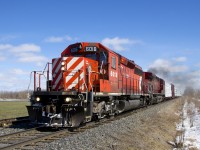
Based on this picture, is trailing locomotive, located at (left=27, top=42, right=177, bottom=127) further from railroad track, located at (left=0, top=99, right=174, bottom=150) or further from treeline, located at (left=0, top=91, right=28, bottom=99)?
treeline, located at (left=0, top=91, right=28, bottom=99)

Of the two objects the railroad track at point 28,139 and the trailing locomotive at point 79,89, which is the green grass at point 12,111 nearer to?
the trailing locomotive at point 79,89

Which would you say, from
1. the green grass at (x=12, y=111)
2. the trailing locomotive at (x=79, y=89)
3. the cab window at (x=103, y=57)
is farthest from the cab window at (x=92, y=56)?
the green grass at (x=12, y=111)

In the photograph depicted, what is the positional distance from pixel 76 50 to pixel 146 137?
19.1 feet

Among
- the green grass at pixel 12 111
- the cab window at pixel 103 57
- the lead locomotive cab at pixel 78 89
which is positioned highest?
the cab window at pixel 103 57

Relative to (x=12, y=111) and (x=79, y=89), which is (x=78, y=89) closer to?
(x=79, y=89)

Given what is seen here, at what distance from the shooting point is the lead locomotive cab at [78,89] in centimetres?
1180

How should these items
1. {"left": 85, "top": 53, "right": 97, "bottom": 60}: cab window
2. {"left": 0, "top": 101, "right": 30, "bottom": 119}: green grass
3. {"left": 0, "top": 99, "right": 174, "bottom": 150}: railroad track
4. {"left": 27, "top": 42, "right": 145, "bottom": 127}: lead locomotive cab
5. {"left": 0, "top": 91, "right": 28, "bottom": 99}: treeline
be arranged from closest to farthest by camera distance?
{"left": 0, "top": 99, "right": 174, "bottom": 150}: railroad track, {"left": 27, "top": 42, "right": 145, "bottom": 127}: lead locomotive cab, {"left": 85, "top": 53, "right": 97, "bottom": 60}: cab window, {"left": 0, "top": 101, "right": 30, "bottom": 119}: green grass, {"left": 0, "top": 91, "right": 28, "bottom": 99}: treeline

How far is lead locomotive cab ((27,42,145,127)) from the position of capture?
11805 mm

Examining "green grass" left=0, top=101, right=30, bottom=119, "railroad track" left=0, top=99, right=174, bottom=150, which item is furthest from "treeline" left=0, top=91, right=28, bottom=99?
"railroad track" left=0, top=99, right=174, bottom=150

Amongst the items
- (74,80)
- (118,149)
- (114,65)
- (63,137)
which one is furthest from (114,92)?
(118,149)

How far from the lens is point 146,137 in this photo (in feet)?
37.9

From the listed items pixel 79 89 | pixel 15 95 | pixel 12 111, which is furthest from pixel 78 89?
pixel 15 95

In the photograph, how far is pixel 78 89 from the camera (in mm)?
12172

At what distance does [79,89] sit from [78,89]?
0.46 metres
